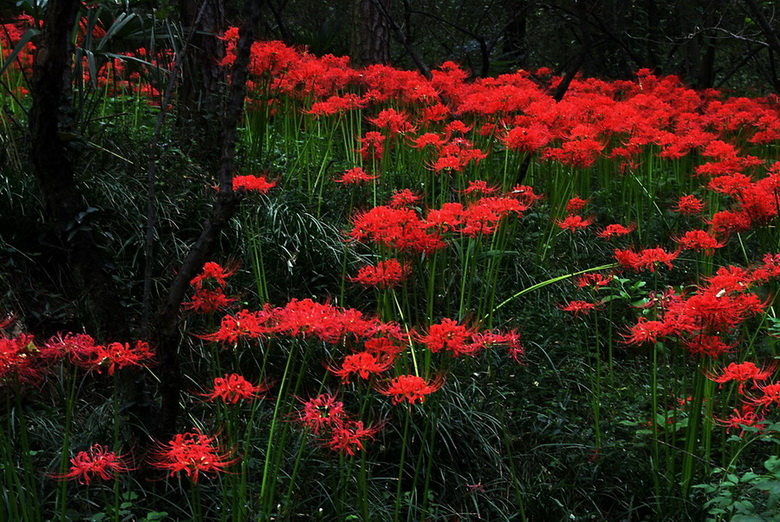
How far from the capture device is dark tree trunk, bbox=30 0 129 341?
8.96 ft

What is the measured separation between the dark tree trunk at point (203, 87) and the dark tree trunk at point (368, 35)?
6.27ft

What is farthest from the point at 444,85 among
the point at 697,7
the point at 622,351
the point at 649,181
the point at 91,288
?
the point at 697,7

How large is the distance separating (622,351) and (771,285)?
1.22 metres

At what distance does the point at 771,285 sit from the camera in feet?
11.0

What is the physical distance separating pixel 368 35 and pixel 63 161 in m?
4.73

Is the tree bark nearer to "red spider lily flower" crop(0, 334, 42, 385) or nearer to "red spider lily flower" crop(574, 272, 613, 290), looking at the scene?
"red spider lily flower" crop(0, 334, 42, 385)

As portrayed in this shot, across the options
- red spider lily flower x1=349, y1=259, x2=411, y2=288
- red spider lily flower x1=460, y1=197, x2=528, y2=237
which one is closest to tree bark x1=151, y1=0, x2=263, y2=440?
red spider lily flower x1=349, y1=259, x2=411, y2=288

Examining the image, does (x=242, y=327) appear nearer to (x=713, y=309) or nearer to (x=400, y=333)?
(x=400, y=333)

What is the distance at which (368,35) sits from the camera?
7.12m

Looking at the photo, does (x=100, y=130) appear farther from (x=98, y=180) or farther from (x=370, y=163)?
(x=370, y=163)

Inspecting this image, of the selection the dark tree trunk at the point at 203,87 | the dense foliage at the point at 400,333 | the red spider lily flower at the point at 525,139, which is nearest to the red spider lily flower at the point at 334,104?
the dense foliage at the point at 400,333

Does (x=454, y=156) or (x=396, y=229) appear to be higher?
(x=454, y=156)

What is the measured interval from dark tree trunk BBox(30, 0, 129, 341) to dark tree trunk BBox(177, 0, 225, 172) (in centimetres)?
222

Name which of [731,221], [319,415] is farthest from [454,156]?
[319,415]
